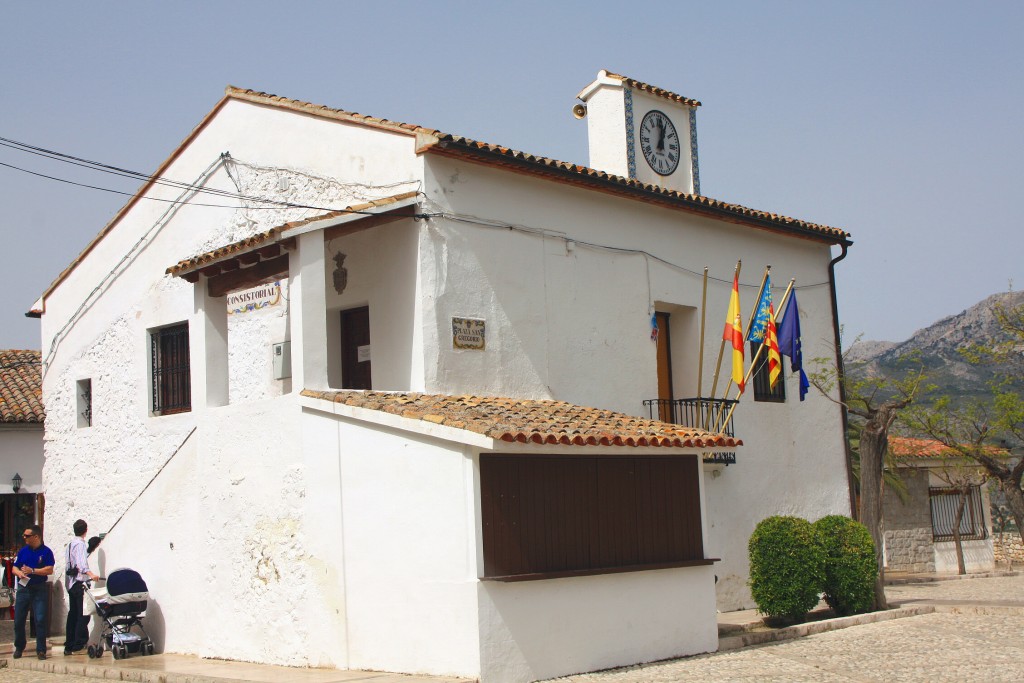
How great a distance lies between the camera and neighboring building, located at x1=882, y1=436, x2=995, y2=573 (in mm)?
23203

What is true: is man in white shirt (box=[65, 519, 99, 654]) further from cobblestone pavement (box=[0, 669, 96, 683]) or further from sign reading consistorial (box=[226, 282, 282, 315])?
sign reading consistorial (box=[226, 282, 282, 315])

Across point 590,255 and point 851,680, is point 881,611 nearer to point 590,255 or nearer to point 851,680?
point 851,680

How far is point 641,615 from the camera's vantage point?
11000 mm

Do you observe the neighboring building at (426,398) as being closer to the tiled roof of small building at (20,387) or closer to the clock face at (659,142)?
the clock face at (659,142)

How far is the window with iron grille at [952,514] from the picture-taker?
940 inches

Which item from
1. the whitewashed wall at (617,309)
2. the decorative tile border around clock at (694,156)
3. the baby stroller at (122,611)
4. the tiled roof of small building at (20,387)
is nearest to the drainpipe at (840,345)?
the whitewashed wall at (617,309)

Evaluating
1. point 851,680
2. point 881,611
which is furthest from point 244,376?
point 881,611

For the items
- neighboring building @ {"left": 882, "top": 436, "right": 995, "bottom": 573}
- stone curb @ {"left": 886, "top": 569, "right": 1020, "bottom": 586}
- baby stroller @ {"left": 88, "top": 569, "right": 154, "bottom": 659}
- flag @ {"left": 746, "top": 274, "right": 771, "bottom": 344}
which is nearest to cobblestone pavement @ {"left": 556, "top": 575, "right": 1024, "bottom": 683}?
flag @ {"left": 746, "top": 274, "right": 771, "bottom": 344}

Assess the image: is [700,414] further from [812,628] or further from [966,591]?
[966,591]

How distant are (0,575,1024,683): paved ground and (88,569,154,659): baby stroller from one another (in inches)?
31.7

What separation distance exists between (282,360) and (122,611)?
380 cm

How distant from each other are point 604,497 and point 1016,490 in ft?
32.5

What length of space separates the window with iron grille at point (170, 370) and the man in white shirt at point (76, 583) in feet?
7.58

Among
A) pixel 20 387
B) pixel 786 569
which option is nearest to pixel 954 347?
pixel 786 569
